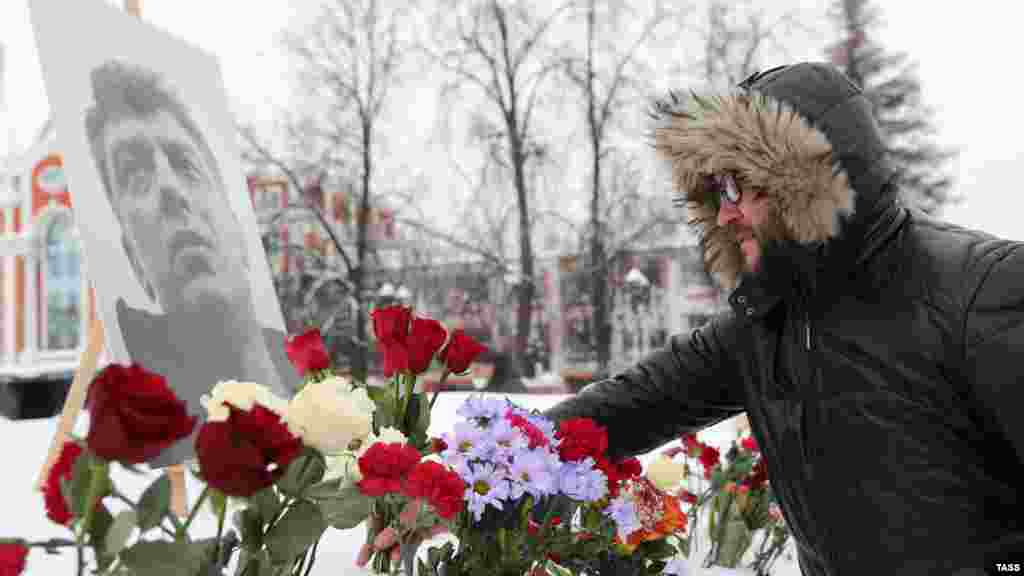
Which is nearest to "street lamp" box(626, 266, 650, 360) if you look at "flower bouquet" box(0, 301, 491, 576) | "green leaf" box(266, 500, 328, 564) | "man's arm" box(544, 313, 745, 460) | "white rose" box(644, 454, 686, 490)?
"white rose" box(644, 454, 686, 490)

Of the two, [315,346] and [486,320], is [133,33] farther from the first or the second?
[486,320]

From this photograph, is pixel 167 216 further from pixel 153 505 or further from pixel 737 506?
pixel 153 505

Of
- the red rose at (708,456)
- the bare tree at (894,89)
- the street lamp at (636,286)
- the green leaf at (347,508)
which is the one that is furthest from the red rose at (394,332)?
the bare tree at (894,89)

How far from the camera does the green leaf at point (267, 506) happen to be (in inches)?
27.9

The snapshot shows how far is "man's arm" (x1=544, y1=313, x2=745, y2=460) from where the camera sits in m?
1.32

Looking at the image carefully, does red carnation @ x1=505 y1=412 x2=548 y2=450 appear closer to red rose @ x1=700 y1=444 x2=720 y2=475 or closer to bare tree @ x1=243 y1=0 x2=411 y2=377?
red rose @ x1=700 y1=444 x2=720 y2=475

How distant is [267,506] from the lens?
28.4 inches

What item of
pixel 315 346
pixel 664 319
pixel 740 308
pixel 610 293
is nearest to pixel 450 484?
pixel 315 346

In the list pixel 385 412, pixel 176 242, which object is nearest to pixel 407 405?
pixel 385 412

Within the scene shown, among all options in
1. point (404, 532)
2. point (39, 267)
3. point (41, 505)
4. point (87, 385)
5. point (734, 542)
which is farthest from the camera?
point (39, 267)

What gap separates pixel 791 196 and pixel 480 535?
0.62m

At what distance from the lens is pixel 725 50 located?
11188 mm

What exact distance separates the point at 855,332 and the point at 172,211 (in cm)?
255

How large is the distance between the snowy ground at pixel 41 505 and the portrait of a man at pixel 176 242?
1.84 feet
